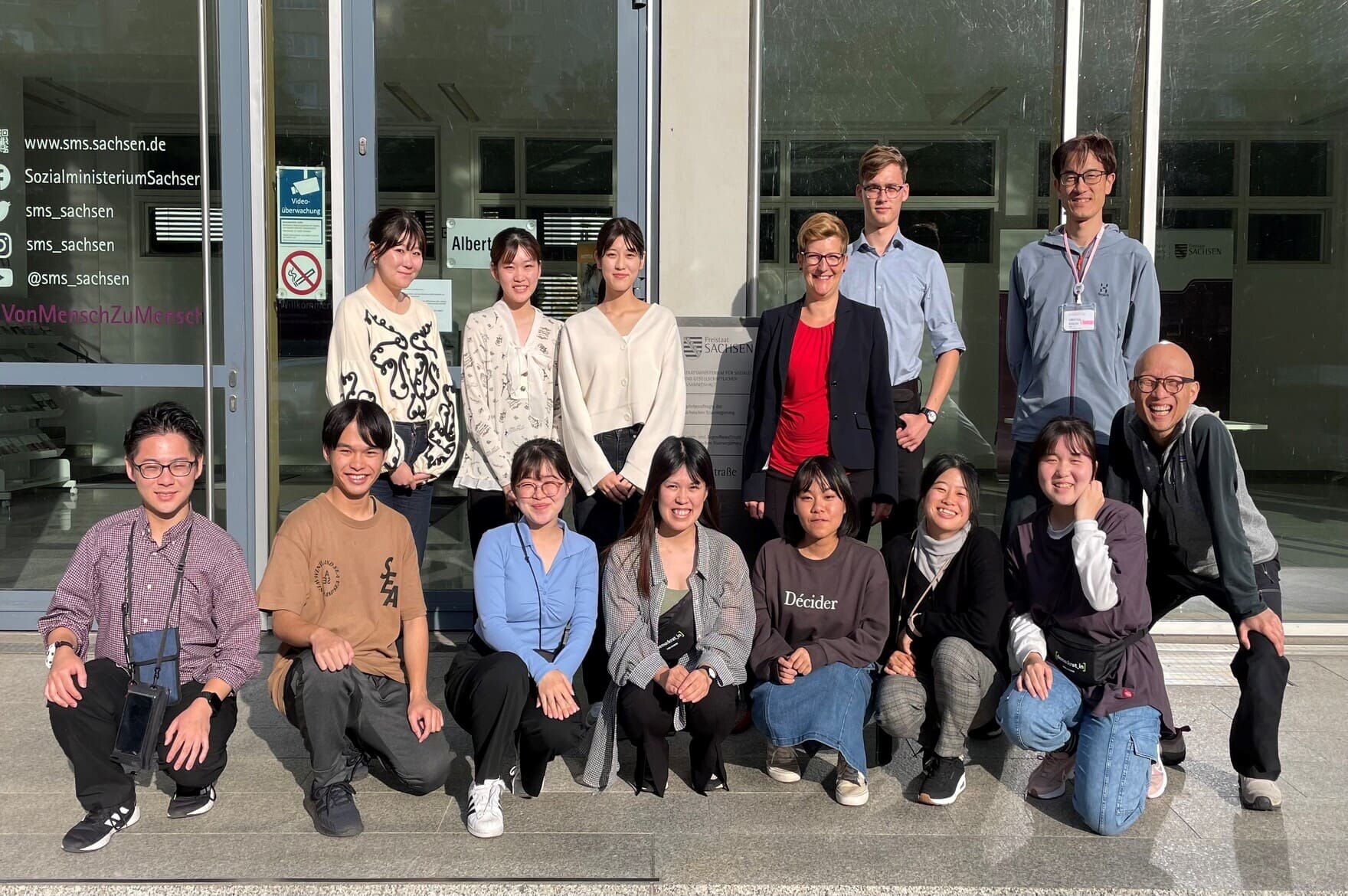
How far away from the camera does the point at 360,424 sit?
3.51 metres

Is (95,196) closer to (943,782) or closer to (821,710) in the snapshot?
(821,710)

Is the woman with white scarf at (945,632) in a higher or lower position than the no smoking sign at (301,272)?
lower

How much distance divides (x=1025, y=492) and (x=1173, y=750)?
956 millimetres

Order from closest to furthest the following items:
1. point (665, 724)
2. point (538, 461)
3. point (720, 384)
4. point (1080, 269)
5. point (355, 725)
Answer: point (355, 725)
point (665, 724)
point (538, 461)
point (1080, 269)
point (720, 384)

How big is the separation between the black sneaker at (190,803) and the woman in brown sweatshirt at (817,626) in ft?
5.42

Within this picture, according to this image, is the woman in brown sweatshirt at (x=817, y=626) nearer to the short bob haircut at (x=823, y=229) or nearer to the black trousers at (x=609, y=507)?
the black trousers at (x=609, y=507)

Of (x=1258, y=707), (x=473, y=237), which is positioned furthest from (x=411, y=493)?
(x=1258, y=707)

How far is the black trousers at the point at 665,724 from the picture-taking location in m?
3.48

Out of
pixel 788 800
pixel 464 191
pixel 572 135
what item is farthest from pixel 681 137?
pixel 788 800

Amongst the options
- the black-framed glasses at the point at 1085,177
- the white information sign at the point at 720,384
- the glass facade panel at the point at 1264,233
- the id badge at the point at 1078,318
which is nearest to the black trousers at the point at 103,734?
the white information sign at the point at 720,384

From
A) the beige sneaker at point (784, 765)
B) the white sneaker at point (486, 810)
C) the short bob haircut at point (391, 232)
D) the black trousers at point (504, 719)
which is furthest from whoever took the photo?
the short bob haircut at point (391, 232)

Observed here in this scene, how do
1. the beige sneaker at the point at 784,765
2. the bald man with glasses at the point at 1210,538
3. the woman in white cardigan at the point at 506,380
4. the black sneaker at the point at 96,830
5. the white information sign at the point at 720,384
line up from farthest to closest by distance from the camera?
the white information sign at the point at 720,384 → the woman in white cardigan at the point at 506,380 → the beige sneaker at the point at 784,765 → the bald man with glasses at the point at 1210,538 → the black sneaker at the point at 96,830

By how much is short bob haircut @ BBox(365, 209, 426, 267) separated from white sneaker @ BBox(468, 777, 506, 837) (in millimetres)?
1952

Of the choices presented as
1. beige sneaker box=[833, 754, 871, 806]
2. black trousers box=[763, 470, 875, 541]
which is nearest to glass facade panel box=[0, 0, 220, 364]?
black trousers box=[763, 470, 875, 541]
